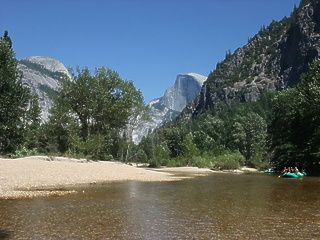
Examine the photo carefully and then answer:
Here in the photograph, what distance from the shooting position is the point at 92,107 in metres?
46.2

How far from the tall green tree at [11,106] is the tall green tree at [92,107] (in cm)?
964

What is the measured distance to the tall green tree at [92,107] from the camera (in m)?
45.4

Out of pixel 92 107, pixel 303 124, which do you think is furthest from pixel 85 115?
pixel 303 124

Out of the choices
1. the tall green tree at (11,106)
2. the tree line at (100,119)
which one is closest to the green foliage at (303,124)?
the tree line at (100,119)

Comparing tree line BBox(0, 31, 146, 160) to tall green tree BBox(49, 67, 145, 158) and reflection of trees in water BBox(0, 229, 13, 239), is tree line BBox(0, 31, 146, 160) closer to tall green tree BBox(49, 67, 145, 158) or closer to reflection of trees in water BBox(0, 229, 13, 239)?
tall green tree BBox(49, 67, 145, 158)

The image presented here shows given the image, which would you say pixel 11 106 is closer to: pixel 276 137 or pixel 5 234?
pixel 5 234

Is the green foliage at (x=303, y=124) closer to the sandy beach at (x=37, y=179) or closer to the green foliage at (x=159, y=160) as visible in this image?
the sandy beach at (x=37, y=179)

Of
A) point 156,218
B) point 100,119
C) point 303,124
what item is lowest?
point 156,218

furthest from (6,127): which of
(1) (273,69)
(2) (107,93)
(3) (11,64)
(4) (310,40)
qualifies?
(1) (273,69)

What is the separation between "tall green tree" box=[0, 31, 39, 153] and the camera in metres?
31.0

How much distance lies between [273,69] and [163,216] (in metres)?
200

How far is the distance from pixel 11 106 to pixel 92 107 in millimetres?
15920

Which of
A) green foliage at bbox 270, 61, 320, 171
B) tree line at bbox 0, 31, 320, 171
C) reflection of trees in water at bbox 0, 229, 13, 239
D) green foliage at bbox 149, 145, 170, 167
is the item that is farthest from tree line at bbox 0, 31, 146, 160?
reflection of trees in water at bbox 0, 229, 13, 239

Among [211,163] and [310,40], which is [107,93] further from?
[310,40]
